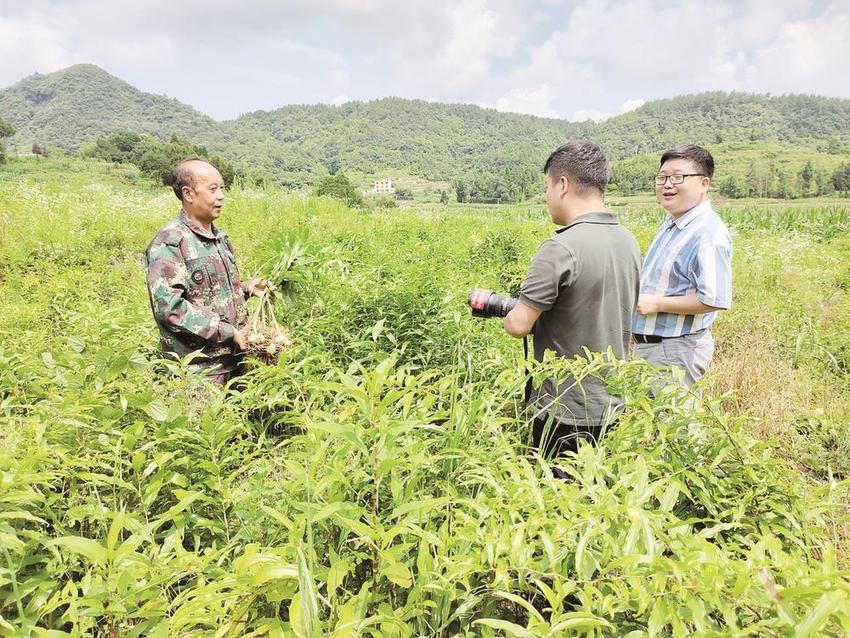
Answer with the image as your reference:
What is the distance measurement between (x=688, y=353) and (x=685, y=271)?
1.70 ft

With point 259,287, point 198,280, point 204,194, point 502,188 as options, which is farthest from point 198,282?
point 502,188

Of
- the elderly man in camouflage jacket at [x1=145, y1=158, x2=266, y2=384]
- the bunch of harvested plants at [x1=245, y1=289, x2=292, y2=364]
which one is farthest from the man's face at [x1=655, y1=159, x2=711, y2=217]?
the elderly man in camouflage jacket at [x1=145, y1=158, x2=266, y2=384]

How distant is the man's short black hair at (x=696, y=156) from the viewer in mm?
2824

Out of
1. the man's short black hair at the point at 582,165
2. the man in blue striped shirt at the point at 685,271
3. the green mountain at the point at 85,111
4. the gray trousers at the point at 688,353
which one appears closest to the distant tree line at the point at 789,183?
the man in blue striped shirt at the point at 685,271

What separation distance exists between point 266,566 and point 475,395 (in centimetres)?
119

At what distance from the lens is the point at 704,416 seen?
1.44m

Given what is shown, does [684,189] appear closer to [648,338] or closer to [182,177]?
[648,338]

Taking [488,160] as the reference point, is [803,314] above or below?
below

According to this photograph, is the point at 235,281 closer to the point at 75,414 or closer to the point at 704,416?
the point at 75,414

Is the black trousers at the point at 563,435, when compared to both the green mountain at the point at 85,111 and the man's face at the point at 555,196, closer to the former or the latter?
the man's face at the point at 555,196

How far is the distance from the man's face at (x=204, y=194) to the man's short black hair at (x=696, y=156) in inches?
117

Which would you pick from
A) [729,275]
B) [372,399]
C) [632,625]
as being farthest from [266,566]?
[729,275]

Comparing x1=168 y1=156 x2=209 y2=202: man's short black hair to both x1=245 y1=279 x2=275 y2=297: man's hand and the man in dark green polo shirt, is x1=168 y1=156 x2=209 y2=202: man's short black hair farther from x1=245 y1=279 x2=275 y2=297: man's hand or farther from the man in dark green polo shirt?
the man in dark green polo shirt

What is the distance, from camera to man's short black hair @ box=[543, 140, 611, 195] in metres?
2.21
